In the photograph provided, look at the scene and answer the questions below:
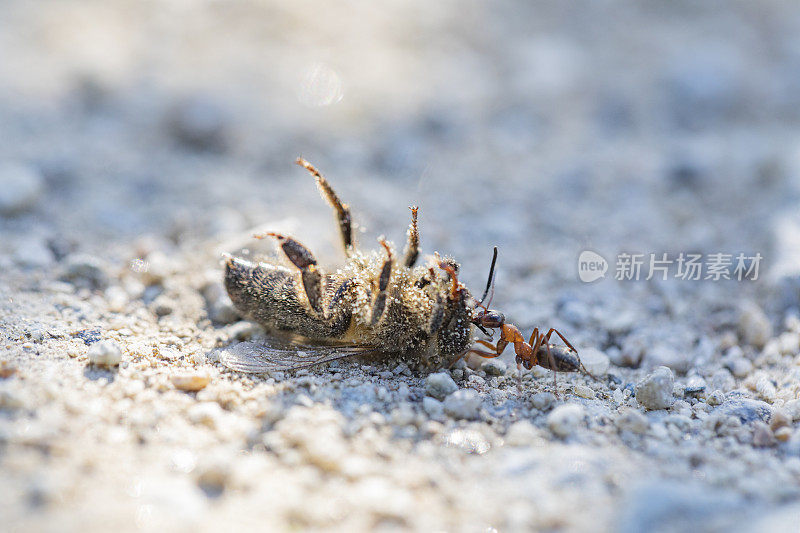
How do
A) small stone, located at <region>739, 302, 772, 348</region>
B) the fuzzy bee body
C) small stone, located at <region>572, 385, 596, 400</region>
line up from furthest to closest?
small stone, located at <region>739, 302, 772, 348</region>, small stone, located at <region>572, 385, 596, 400</region>, the fuzzy bee body

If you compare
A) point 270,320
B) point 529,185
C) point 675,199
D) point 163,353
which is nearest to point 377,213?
point 529,185

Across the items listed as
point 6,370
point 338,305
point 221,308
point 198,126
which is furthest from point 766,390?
point 198,126

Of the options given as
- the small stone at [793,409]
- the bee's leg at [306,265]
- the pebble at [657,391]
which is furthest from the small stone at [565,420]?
the bee's leg at [306,265]

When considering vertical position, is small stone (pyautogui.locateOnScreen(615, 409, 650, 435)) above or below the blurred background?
below

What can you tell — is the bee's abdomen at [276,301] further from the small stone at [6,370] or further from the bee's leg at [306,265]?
the small stone at [6,370]

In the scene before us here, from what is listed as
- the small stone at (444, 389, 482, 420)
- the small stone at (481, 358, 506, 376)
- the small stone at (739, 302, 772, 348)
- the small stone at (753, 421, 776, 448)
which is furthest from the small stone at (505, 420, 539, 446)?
the small stone at (739, 302, 772, 348)

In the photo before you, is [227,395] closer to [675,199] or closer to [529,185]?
[529,185]

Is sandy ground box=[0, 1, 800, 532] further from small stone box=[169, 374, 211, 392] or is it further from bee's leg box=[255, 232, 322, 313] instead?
bee's leg box=[255, 232, 322, 313]
